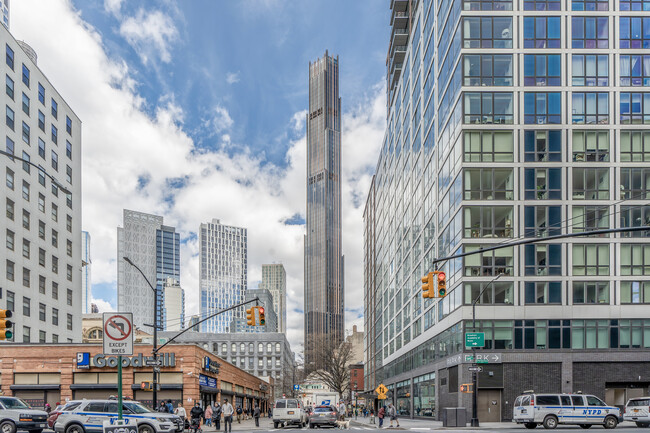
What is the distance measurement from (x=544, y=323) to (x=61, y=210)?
161ft

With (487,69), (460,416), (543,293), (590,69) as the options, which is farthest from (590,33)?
(460,416)

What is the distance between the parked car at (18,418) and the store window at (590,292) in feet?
114

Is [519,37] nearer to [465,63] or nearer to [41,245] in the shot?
[465,63]

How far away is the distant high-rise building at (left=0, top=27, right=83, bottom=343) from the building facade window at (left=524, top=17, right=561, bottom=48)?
41376mm

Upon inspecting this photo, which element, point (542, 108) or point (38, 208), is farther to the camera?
point (38, 208)

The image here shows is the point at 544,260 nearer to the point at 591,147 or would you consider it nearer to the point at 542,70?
the point at 591,147

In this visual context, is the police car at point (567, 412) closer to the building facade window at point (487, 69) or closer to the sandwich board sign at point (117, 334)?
the building facade window at point (487, 69)

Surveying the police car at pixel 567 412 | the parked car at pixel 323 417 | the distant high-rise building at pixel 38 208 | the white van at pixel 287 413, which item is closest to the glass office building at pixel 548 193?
the parked car at pixel 323 417

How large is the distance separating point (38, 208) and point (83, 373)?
78.6 feet

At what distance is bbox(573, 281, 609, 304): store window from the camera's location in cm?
4506

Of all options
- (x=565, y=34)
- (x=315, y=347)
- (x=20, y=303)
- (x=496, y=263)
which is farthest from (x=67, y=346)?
(x=315, y=347)

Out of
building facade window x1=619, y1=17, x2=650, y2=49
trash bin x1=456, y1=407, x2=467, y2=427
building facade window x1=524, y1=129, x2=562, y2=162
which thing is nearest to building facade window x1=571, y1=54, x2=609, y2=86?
building facade window x1=619, y1=17, x2=650, y2=49

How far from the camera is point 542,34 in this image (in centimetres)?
4706

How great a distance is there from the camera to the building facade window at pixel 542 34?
47.0 meters
